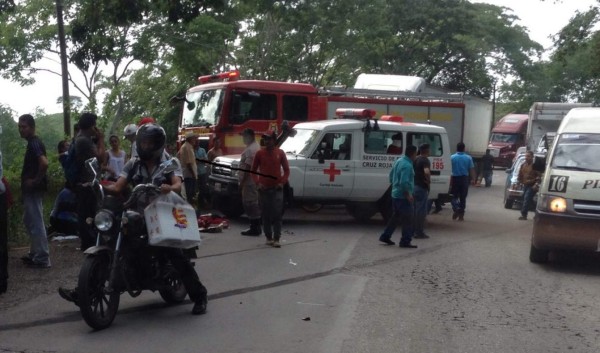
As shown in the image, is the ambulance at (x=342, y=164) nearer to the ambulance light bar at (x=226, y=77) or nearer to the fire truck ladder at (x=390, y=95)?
the ambulance light bar at (x=226, y=77)

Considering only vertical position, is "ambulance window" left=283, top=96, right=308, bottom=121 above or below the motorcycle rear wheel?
above

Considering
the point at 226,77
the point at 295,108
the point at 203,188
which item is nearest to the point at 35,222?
the point at 203,188

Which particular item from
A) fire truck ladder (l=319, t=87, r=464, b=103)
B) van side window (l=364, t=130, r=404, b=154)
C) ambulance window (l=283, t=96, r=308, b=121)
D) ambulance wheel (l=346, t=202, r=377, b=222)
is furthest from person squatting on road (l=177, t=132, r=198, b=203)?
fire truck ladder (l=319, t=87, r=464, b=103)

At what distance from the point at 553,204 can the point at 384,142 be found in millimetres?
6016

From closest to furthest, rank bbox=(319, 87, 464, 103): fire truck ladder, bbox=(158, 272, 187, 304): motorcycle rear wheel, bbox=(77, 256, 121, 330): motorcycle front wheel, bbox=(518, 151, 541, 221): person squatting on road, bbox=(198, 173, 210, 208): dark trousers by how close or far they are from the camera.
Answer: bbox=(77, 256, 121, 330): motorcycle front wheel → bbox=(158, 272, 187, 304): motorcycle rear wheel → bbox=(198, 173, 210, 208): dark trousers → bbox=(518, 151, 541, 221): person squatting on road → bbox=(319, 87, 464, 103): fire truck ladder

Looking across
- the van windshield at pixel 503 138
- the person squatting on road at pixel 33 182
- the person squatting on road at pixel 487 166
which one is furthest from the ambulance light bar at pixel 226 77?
the van windshield at pixel 503 138

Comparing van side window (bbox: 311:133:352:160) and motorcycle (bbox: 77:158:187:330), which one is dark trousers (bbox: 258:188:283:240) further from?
motorcycle (bbox: 77:158:187:330)

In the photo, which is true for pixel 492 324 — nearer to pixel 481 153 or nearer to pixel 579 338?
pixel 579 338

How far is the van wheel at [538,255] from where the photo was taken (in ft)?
43.3

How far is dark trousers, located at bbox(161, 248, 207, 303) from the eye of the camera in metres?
8.49

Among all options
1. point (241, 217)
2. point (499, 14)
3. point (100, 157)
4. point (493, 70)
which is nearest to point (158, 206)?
point (100, 157)

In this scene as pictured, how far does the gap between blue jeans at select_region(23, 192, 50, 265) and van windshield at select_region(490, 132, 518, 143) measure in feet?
140

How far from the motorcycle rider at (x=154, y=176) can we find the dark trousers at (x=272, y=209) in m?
5.52

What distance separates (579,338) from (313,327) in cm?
235
